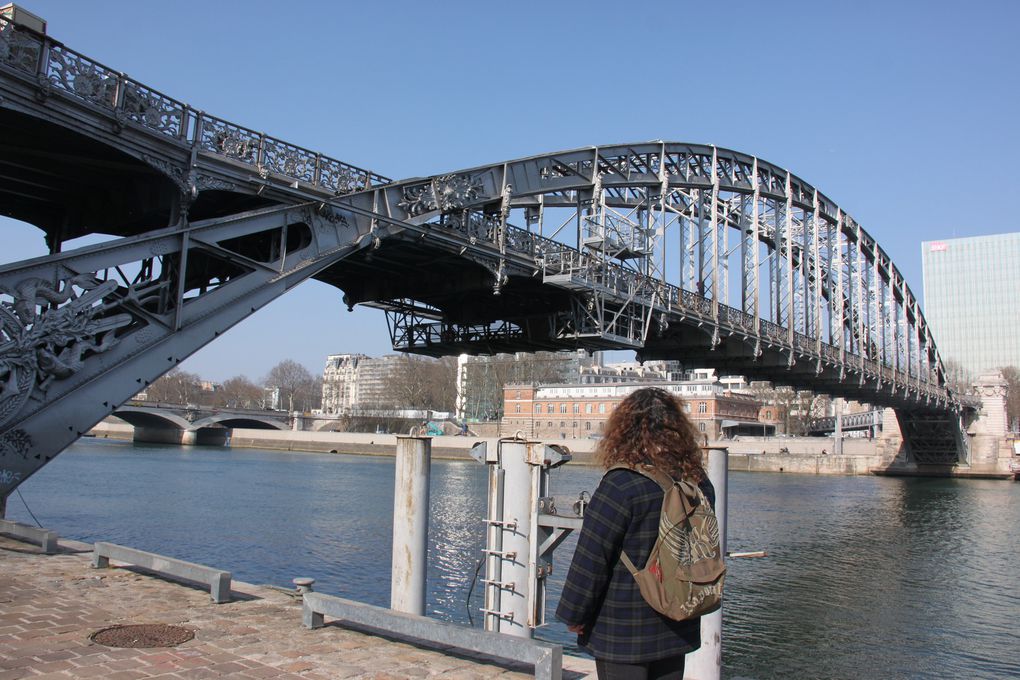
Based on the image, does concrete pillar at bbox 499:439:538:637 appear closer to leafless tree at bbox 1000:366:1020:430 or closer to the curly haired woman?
the curly haired woman

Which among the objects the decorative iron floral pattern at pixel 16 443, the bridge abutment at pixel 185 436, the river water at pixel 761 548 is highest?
the decorative iron floral pattern at pixel 16 443

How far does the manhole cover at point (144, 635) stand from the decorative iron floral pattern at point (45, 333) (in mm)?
6949

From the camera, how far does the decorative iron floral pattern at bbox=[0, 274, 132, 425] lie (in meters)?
13.2

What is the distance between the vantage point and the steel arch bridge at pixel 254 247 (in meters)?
13.9

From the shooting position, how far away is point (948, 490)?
203ft

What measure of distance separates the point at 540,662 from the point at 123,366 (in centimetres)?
1126

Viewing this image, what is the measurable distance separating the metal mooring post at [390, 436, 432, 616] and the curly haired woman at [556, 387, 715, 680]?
16.7ft

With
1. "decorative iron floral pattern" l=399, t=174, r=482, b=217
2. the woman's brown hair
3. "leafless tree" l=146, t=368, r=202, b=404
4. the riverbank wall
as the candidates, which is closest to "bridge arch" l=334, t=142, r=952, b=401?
"decorative iron floral pattern" l=399, t=174, r=482, b=217

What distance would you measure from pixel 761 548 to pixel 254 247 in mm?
18751

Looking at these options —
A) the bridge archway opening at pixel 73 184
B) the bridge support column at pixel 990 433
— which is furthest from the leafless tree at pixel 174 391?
the bridge archway opening at pixel 73 184

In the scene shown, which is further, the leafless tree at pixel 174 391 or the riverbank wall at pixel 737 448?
the leafless tree at pixel 174 391

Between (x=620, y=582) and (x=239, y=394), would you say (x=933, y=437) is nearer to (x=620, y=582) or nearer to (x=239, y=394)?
(x=620, y=582)

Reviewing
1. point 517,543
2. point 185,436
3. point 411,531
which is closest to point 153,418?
point 185,436

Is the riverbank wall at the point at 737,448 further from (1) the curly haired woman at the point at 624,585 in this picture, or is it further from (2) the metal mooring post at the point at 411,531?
(1) the curly haired woman at the point at 624,585
